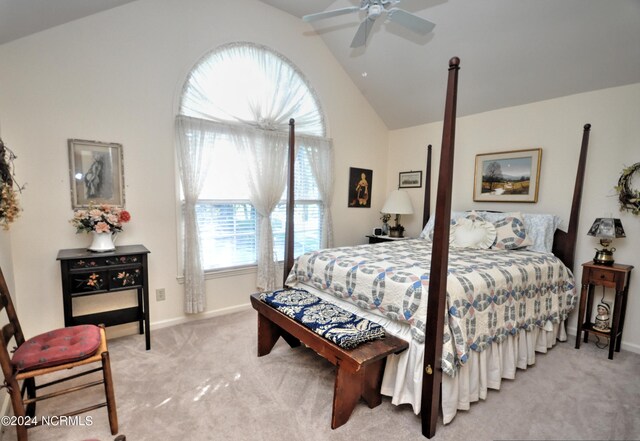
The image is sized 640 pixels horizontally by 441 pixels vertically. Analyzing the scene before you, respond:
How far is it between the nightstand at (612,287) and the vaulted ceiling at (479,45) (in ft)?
5.25

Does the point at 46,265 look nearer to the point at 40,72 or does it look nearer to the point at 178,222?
the point at 178,222

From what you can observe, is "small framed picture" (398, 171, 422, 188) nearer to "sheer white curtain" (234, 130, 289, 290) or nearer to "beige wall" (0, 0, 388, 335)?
"sheer white curtain" (234, 130, 289, 290)

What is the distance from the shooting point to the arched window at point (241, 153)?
2998 millimetres

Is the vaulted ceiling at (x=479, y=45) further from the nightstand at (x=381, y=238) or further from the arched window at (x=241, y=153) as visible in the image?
the nightstand at (x=381, y=238)

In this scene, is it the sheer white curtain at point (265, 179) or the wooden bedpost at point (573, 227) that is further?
the sheer white curtain at point (265, 179)

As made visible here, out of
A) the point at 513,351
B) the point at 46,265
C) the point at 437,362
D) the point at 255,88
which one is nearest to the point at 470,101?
the point at 255,88

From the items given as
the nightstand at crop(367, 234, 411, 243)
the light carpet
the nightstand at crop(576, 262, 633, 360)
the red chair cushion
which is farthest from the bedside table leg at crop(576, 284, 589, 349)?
the red chair cushion

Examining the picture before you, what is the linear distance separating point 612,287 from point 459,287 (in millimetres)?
1745

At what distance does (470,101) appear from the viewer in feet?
11.5

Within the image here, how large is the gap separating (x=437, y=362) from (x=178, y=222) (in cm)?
254

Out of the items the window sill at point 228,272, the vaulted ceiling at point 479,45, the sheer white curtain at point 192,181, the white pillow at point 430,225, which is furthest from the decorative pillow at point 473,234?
the sheer white curtain at point 192,181

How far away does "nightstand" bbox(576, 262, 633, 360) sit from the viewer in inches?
97.7

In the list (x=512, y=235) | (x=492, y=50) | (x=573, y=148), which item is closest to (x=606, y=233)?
(x=512, y=235)

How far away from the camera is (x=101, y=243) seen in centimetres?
241
